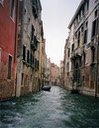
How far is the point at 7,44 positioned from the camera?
1201cm

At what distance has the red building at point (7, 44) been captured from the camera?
35.9 feet

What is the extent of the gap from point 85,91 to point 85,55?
3.77 m

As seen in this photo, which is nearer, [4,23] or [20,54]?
[4,23]

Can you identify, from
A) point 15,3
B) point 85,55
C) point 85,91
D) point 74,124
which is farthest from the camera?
point 85,55

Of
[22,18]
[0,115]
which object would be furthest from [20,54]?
[0,115]

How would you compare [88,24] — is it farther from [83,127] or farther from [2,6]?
[83,127]

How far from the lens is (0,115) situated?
26.2ft

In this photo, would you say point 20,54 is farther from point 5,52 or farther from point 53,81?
point 53,81

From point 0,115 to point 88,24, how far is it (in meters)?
18.2

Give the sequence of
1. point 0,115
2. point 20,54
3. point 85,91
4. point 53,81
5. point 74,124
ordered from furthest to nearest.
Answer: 1. point 53,81
2. point 85,91
3. point 20,54
4. point 0,115
5. point 74,124

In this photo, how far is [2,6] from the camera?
1052cm

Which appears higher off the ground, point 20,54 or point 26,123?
point 20,54

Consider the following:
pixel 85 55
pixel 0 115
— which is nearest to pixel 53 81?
pixel 85 55

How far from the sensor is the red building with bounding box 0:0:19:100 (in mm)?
10938
